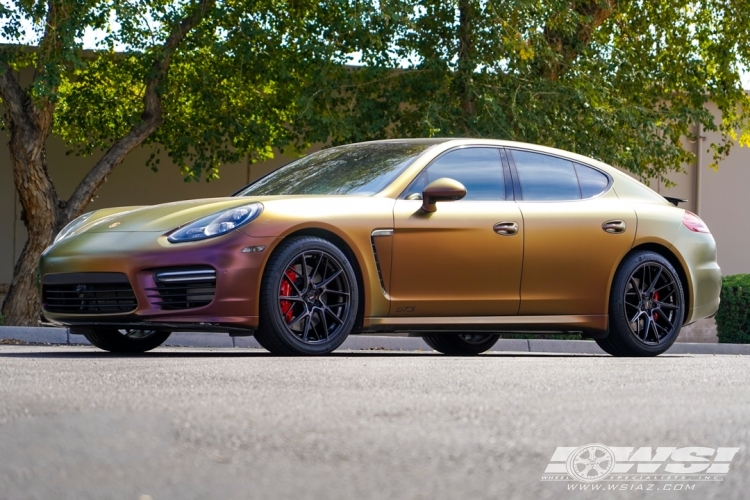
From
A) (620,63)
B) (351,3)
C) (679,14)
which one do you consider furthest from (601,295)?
(679,14)

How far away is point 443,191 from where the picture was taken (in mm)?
7352

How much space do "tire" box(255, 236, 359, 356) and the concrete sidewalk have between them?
4.58 m

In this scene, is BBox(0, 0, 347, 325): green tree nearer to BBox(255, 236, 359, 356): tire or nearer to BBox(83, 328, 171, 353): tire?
BBox(83, 328, 171, 353): tire

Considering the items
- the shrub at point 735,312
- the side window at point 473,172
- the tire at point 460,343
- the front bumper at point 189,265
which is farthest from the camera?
the shrub at point 735,312

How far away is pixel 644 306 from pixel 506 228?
1340 mm

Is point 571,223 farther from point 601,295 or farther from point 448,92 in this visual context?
point 448,92

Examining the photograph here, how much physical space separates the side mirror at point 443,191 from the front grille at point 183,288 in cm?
143

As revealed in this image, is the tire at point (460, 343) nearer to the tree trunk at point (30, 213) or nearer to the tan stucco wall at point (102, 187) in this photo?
the tree trunk at point (30, 213)

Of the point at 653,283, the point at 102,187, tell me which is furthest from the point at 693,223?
the point at 102,187

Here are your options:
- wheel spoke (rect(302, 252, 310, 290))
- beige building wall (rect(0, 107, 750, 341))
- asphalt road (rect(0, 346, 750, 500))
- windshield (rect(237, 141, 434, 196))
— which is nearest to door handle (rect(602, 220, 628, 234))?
windshield (rect(237, 141, 434, 196))

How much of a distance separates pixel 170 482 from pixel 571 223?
5.59 m

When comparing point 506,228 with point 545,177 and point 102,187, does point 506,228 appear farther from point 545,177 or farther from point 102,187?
point 102,187

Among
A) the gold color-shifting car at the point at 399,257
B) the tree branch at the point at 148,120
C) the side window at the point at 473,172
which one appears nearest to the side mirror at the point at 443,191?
the gold color-shifting car at the point at 399,257

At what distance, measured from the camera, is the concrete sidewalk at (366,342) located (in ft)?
38.5
